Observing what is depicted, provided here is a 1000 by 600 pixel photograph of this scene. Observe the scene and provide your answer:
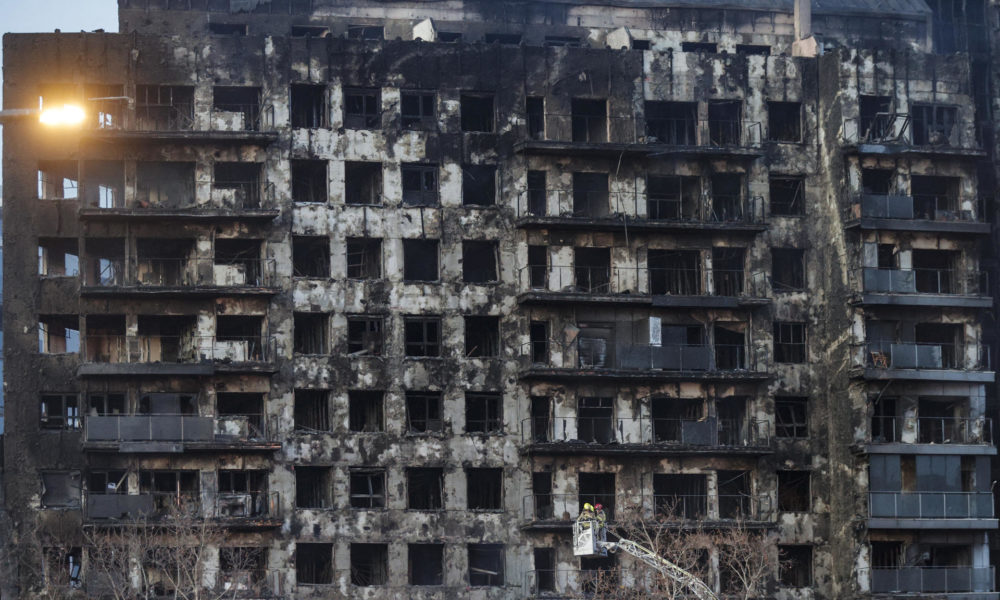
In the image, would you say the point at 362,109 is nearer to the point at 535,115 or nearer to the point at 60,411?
the point at 535,115

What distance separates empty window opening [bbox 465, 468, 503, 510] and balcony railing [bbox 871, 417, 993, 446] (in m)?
17.2

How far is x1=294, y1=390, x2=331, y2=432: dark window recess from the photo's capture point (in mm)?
84312

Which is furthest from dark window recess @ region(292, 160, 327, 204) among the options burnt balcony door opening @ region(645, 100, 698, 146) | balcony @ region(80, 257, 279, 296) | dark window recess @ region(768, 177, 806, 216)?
dark window recess @ region(768, 177, 806, 216)

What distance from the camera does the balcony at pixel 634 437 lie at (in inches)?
3310

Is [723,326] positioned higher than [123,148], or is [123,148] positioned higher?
[123,148]

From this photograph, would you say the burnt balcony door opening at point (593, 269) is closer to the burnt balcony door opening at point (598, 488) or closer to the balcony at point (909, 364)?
the burnt balcony door opening at point (598, 488)

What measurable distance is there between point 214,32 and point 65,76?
8611mm

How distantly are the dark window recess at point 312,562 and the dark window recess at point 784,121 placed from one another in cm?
2889

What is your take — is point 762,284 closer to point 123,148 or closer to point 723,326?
point 723,326

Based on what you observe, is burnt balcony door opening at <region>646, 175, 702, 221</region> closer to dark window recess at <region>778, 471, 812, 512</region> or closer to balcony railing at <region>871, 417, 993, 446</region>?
dark window recess at <region>778, 471, 812, 512</region>

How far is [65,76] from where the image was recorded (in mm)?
85250

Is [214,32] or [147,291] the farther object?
[214,32]

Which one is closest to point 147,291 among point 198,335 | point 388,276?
point 198,335

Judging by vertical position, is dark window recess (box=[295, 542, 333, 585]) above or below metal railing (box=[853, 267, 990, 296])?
below
